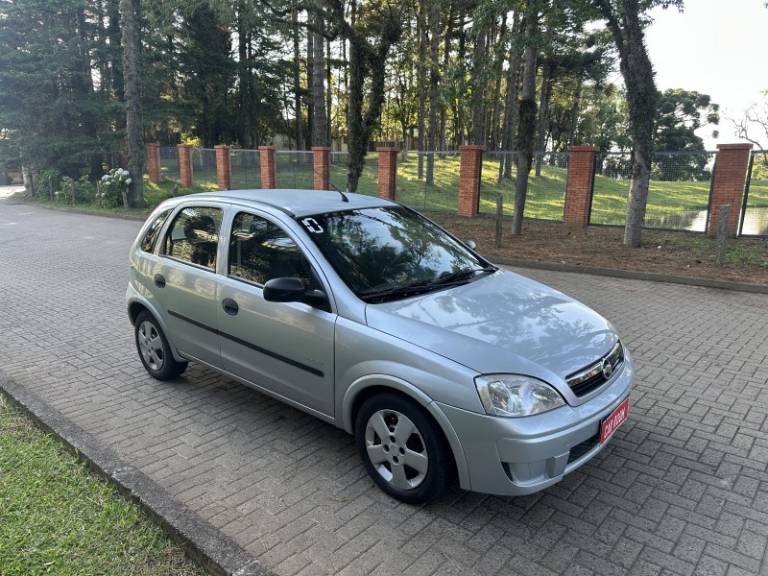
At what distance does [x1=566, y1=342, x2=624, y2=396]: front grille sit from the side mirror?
1523 mm

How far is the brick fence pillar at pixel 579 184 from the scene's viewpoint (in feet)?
49.4

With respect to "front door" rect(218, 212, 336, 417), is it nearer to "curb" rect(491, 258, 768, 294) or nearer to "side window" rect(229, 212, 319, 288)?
"side window" rect(229, 212, 319, 288)

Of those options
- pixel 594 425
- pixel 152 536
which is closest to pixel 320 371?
pixel 152 536

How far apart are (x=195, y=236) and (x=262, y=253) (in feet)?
2.97

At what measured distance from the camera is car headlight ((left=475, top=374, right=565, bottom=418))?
273cm

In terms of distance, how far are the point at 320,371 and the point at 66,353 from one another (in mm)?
3759

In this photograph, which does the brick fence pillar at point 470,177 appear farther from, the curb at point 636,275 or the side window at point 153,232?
the side window at point 153,232

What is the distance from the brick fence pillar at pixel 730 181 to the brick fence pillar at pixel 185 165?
24.4m

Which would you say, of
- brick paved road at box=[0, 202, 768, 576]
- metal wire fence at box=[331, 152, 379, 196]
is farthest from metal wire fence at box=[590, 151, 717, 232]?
metal wire fence at box=[331, 152, 379, 196]

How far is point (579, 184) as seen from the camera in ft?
Result: 49.8

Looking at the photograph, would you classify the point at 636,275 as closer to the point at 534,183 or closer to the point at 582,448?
the point at 582,448

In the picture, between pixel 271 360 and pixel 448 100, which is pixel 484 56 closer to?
pixel 448 100

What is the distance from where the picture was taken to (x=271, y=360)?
12.3 ft

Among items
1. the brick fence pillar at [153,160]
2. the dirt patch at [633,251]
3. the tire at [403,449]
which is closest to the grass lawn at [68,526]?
the tire at [403,449]
